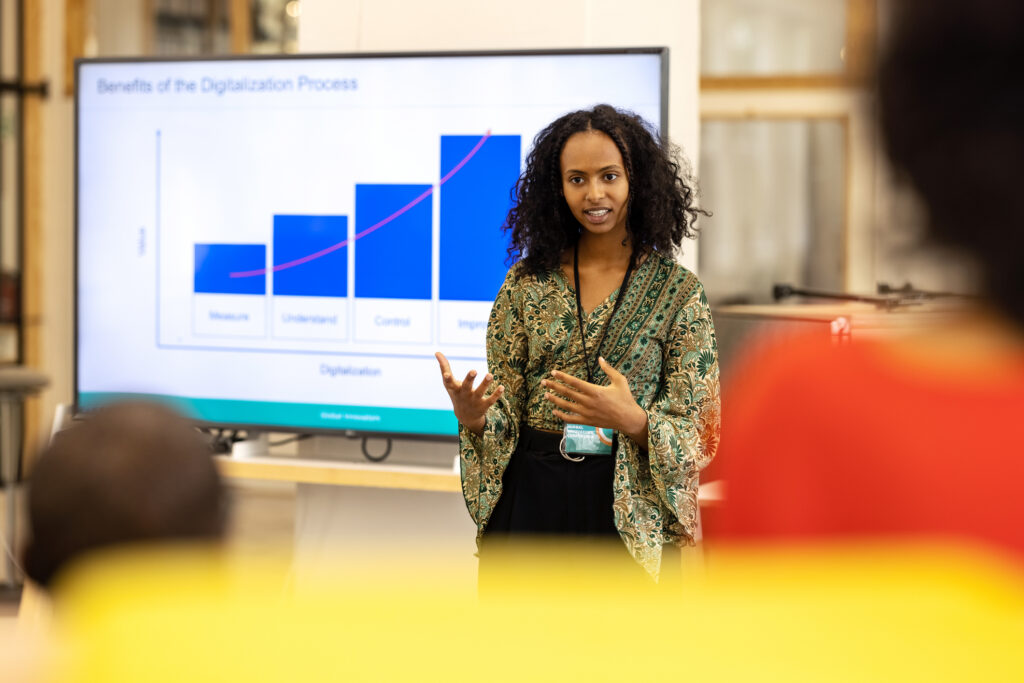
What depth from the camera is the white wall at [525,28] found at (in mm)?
3281

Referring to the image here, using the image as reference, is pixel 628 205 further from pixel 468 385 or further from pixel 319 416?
pixel 319 416

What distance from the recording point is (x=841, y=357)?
1.69 ft

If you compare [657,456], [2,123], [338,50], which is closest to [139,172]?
[338,50]

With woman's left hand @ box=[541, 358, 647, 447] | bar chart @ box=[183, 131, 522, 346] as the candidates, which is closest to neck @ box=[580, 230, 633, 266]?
woman's left hand @ box=[541, 358, 647, 447]

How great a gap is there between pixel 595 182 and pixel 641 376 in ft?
1.31

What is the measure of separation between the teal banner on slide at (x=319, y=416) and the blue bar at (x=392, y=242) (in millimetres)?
378

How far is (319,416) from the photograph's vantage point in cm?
344

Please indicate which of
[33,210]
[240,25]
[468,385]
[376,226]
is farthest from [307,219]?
[240,25]

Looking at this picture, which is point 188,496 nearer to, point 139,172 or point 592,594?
point 592,594

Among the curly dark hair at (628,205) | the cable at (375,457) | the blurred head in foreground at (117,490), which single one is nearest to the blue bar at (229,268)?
the cable at (375,457)

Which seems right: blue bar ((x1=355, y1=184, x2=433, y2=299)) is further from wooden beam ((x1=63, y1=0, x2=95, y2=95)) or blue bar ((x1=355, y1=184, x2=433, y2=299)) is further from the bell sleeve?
wooden beam ((x1=63, y1=0, x2=95, y2=95))

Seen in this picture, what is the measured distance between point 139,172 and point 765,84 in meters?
4.02

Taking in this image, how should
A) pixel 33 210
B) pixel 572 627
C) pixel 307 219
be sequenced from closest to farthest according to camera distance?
pixel 572 627
pixel 307 219
pixel 33 210

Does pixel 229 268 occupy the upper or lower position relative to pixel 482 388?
upper
